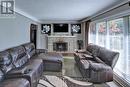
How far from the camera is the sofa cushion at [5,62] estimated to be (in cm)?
360

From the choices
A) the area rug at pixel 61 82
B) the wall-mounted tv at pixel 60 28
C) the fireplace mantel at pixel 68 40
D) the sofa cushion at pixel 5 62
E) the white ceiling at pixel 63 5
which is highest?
the white ceiling at pixel 63 5

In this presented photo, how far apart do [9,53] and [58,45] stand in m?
7.10

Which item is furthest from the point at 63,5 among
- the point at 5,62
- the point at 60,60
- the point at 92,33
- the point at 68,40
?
the point at 68,40

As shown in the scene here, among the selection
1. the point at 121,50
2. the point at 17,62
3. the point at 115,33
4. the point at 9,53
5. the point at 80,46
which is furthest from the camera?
the point at 80,46

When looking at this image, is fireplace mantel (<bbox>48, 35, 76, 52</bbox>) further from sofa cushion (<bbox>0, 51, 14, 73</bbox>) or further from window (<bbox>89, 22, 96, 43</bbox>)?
sofa cushion (<bbox>0, 51, 14, 73</bbox>)

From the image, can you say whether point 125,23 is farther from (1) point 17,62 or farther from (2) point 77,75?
(1) point 17,62

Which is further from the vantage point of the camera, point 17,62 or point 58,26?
point 58,26

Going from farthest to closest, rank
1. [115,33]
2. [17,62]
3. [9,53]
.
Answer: [115,33] → [17,62] → [9,53]

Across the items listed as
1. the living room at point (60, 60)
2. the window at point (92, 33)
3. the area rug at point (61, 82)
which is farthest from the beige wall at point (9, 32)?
the window at point (92, 33)

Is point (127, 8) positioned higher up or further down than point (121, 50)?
higher up

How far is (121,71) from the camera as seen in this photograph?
16.0 ft

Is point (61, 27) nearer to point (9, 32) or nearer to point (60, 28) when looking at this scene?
point (60, 28)

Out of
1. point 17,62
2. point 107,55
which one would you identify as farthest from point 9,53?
point 107,55

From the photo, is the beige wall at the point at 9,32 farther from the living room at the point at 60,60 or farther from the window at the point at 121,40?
the window at the point at 121,40
